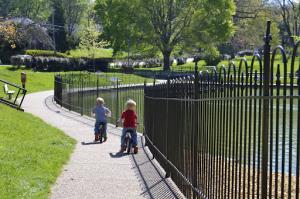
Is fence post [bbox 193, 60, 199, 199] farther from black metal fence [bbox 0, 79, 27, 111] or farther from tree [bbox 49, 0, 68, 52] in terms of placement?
tree [bbox 49, 0, 68, 52]

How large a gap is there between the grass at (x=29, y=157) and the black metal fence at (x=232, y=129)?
214 centimetres

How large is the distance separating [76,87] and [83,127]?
937 cm

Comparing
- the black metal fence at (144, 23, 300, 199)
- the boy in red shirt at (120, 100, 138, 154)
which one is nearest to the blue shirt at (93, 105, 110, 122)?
the boy in red shirt at (120, 100, 138, 154)

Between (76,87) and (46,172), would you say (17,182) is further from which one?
(76,87)

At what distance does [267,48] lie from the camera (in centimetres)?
425

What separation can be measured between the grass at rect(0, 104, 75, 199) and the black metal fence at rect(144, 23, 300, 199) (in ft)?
7.02

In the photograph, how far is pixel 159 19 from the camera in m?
69.2

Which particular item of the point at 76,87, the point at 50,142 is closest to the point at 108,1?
the point at 76,87

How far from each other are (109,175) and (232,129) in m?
3.55

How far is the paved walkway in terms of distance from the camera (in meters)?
8.56

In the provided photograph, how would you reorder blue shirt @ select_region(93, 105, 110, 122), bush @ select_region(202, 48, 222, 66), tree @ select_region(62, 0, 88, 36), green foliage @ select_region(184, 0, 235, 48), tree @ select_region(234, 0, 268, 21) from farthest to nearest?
tree @ select_region(62, 0, 88, 36), tree @ select_region(234, 0, 268, 21), bush @ select_region(202, 48, 222, 66), green foliage @ select_region(184, 0, 235, 48), blue shirt @ select_region(93, 105, 110, 122)

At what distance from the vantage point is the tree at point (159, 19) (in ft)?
222

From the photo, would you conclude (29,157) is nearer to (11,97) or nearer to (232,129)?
(232,129)

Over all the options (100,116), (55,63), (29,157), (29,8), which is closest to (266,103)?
(29,157)
